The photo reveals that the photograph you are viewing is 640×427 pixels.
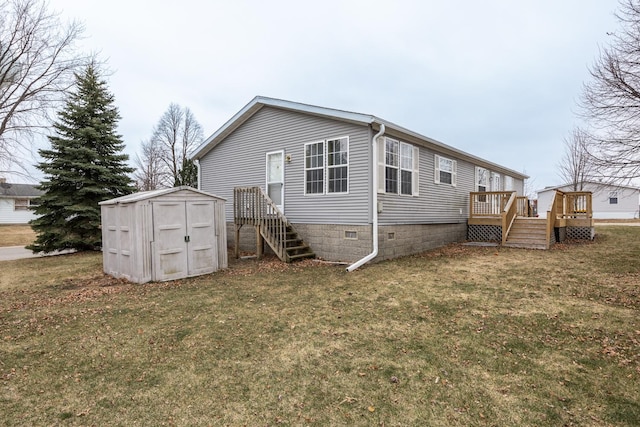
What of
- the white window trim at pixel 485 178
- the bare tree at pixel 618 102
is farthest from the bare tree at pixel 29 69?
the bare tree at pixel 618 102

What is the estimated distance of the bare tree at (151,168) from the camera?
96.0ft

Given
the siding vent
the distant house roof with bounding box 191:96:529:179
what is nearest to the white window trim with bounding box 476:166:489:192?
the distant house roof with bounding box 191:96:529:179

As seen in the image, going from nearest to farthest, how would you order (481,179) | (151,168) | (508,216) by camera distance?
(508,216) < (481,179) < (151,168)

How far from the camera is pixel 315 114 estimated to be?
30.5 ft

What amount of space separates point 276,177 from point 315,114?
8.17 ft

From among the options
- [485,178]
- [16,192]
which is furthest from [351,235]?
[16,192]

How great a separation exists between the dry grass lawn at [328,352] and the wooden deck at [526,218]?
4.96 metres

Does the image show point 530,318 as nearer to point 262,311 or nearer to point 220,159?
point 262,311

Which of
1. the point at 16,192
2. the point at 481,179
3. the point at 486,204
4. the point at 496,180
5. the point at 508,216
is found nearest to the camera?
the point at 508,216

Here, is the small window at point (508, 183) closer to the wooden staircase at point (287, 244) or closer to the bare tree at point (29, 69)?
the wooden staircase at point (287, 244)

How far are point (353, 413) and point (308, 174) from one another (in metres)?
7.75

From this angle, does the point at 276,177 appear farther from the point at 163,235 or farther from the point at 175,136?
the point at 175,136

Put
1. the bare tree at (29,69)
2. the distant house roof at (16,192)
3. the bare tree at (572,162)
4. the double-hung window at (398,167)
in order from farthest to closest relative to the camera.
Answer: the distant house roof at (16,192), the bare tree at (572,162), the bare tree at (29,69), the double-hung window at (398,167)

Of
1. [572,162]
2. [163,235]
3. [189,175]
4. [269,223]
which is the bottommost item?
[163,235]
